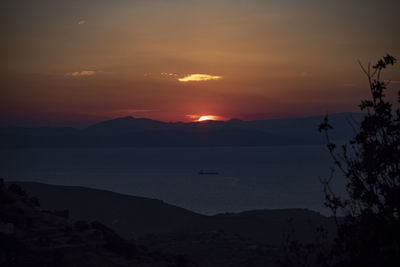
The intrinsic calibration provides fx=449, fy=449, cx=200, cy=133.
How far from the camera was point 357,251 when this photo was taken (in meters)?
8.23

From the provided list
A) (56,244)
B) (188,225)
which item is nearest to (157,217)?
(188,225)

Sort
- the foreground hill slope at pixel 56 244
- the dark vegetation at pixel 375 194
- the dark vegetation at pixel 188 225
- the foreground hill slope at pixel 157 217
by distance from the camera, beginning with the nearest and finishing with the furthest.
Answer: the dark vegetation at pixel 375 194
the foreground hill slope at pixel 56 244
the dark vegetation at pixel 188 225
the foreground hill slope at pixel 157 217

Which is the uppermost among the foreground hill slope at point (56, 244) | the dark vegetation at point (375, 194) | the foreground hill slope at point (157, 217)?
the dark vegetation at point (375, 194)

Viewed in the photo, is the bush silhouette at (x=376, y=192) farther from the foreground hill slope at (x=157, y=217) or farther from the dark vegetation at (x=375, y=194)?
the foreground hill slope at (x=157, y=217)

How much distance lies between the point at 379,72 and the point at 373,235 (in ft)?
10.2

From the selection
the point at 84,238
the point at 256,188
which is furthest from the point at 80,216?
the point at 256,188

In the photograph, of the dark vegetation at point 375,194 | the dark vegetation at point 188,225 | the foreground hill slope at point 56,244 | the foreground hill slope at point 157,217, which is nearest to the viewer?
the dark vegetation at point 375,194

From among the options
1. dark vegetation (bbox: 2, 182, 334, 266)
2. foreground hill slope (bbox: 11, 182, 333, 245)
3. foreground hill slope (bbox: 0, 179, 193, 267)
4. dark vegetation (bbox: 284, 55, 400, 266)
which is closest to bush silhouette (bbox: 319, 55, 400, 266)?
dark vegetation (bbox: 284, 55, 400, 266)

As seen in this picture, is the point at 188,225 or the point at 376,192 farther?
the point at 188,225

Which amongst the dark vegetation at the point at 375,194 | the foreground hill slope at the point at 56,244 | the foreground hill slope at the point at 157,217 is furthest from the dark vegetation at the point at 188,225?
the dark vegetation at the point at 375,194

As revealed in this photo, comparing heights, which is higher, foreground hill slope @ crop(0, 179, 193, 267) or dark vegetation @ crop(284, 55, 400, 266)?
dark vegetation @ crop(284, 55, 400, 266)

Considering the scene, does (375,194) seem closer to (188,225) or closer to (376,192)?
(376,192)

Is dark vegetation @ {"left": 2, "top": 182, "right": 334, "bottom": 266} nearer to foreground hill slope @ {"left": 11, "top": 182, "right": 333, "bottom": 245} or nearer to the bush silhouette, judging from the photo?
foreground hill slope @ {"left": 11, "top": 182, "right": 333, "bottom": 245}

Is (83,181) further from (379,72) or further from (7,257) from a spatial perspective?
(379,72)
